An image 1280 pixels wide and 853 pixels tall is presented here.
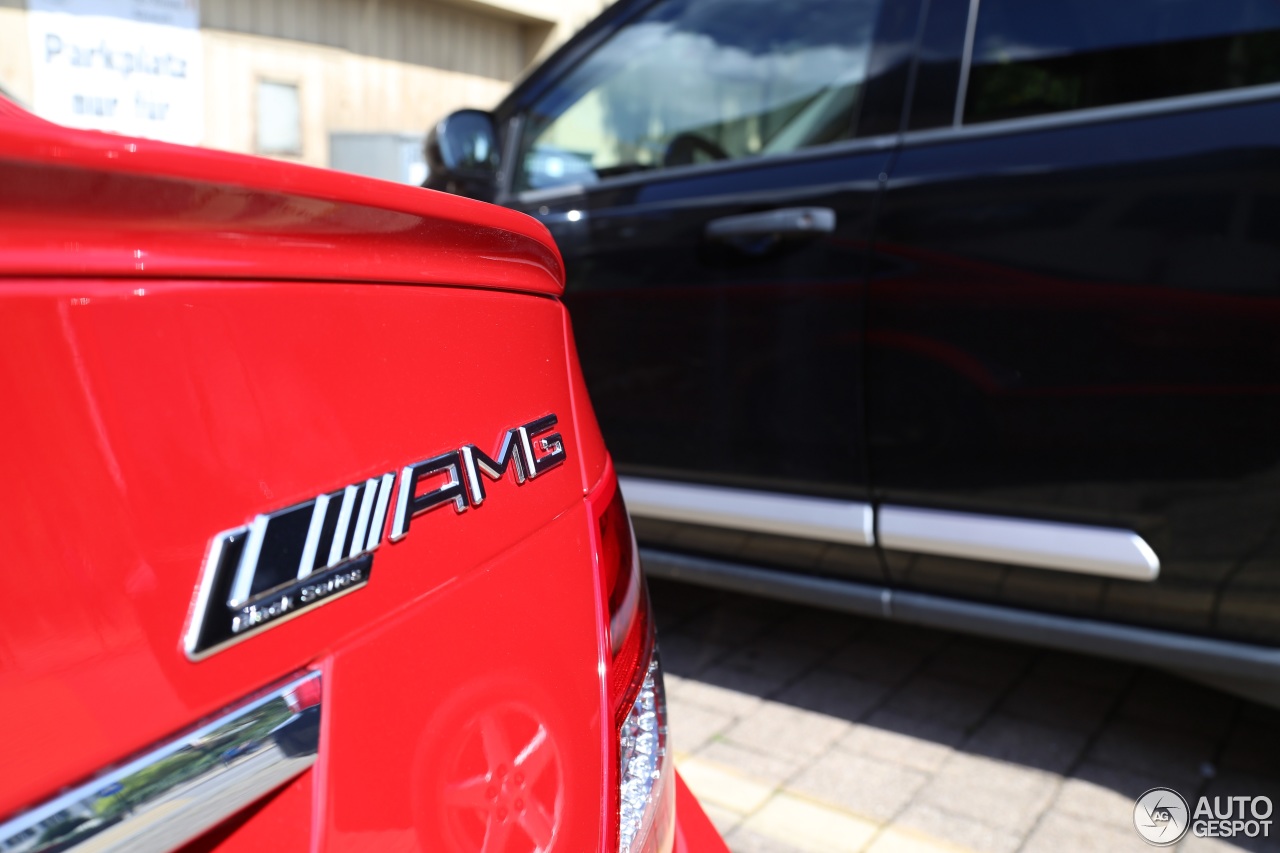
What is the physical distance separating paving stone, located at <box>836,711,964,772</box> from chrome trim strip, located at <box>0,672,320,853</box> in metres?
1.99

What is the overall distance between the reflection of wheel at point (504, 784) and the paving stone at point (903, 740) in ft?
5.64

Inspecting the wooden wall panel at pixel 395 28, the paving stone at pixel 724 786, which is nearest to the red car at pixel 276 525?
the paving stone at pixel 724 786

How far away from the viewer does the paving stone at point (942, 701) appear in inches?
100

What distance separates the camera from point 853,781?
2.26 meters

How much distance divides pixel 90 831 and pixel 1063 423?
1.86 m

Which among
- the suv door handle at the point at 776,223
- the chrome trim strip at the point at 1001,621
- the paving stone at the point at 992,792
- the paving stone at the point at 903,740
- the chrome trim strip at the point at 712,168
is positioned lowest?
the paving stone at the point at 903,740

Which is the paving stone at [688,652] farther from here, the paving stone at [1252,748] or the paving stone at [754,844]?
the paving stone at [1252,748]

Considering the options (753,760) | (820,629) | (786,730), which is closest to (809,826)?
(753,760)

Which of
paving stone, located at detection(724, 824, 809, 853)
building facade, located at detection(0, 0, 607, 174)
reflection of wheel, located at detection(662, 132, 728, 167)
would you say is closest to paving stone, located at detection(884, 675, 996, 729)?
paving stone, located at detection(724, 824, 809, 853)

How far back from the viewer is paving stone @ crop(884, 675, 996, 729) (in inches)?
100

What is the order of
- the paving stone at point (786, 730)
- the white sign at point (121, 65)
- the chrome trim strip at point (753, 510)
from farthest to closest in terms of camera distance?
1. the white sign at point (121, 65)
2. the paving stone at point (786, 730)
3. the chrome trim strip at point (753, 510)

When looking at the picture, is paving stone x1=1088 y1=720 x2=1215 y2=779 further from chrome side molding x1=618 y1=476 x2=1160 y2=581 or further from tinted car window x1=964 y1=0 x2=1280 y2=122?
tinted car window x1=964 y1=0 x2=1280 y2=122

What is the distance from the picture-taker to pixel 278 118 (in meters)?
7.14

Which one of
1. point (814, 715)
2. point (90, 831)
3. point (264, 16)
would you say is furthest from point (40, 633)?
point (264, 16)
